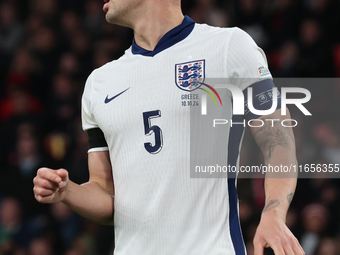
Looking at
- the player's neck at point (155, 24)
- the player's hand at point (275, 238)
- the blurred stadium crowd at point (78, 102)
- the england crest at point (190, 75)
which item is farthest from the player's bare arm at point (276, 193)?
the blurred stadium crowd at point (78, 102)

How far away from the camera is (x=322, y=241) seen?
17.6ft

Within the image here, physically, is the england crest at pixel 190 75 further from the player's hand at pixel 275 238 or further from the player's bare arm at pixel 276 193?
the player's hand at pixel 275 238

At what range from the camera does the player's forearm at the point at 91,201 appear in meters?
2.35

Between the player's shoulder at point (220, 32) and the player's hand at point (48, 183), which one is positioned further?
the player's shoulder at point (220, 32)

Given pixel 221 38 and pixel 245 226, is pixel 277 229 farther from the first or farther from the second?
pixel 245 226

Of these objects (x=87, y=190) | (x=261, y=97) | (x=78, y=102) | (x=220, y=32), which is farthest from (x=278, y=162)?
(x=78, y=102)

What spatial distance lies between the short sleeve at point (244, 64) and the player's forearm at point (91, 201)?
2.95 feet

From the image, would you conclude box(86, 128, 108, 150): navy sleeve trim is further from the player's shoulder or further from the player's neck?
the player's shoulder

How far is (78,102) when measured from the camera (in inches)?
274

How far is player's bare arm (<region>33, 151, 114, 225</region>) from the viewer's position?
6.79ft

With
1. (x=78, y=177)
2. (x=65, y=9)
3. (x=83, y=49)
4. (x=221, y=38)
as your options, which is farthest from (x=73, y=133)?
(x=221, y=38)

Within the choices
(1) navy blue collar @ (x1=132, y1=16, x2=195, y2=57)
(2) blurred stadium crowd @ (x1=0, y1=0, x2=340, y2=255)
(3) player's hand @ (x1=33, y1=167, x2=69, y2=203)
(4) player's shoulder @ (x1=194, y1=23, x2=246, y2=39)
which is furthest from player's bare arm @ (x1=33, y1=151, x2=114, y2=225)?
(2) blurred stadium crowd @ (x1=0, y1=0, x2=340, y2=255)

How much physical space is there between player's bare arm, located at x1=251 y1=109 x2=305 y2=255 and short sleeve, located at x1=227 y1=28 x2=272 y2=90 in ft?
0.62

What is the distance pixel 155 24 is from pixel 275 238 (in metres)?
1.39
